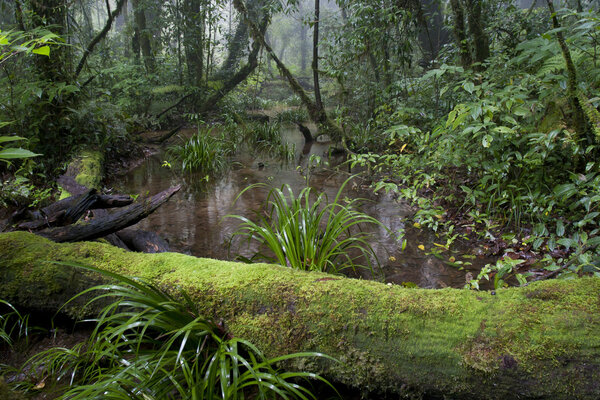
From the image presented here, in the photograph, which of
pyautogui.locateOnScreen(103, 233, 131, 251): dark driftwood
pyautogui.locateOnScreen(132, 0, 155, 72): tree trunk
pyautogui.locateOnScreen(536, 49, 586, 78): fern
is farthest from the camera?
pyautogui.locateOnScreen(132, 0, 155, 72): tree trunk

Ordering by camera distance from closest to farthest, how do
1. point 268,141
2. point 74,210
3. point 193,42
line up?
point 74,210
point 268,141
point 193,42

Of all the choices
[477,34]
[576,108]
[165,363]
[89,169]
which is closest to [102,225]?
[165,363]

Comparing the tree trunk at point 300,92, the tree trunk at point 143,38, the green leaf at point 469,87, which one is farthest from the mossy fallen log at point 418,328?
the tree trunk at point 143,38

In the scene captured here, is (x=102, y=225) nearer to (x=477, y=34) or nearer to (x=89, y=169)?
(x=89, y=169)

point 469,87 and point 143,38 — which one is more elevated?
point 143,38

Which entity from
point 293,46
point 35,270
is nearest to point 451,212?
point 35,270

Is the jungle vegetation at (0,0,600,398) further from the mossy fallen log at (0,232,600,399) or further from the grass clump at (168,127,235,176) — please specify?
the mossy fallen log at (0,232,600,399)

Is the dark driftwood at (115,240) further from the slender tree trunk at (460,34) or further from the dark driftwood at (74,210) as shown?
the slender tree trunk at (460,34)

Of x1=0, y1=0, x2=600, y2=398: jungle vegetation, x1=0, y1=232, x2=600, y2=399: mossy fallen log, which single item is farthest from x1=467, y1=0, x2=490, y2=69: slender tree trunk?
x1=0, y1=232, x2=600, y2=399: mossy fallen log

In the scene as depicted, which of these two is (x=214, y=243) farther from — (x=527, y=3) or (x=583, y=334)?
(x=527, y=3)

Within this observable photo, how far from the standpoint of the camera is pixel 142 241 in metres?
3.06

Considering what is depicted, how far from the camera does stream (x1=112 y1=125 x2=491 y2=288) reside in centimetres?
303

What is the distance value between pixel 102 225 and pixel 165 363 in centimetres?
148

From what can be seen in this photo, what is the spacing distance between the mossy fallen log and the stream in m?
1.25
